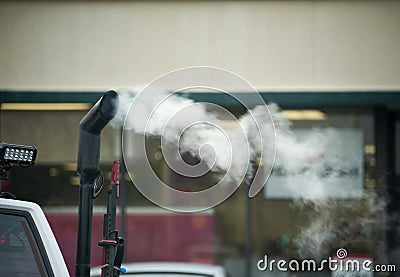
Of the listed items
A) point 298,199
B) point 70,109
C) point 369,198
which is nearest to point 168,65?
point 70,109

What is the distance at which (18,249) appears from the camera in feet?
12.8

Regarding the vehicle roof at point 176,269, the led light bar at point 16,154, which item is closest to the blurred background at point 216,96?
the vehicle roof at point 176,269

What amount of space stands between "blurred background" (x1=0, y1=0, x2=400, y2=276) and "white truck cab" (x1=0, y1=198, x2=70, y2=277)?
631 centimetres

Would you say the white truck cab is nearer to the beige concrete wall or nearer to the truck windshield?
the truck windshield

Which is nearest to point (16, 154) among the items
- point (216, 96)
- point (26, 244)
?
point (26, 244)

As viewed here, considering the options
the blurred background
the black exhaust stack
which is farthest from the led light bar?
the blurred background

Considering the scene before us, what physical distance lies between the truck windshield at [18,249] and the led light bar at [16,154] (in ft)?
0.94

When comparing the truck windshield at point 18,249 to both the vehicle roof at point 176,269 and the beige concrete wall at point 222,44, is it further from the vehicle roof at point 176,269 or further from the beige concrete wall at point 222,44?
the beige concrete wall at point 222,44

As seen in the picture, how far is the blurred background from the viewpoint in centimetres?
1025

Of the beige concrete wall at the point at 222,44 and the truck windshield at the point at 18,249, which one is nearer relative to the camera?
the truck windshield at the point at 18,249

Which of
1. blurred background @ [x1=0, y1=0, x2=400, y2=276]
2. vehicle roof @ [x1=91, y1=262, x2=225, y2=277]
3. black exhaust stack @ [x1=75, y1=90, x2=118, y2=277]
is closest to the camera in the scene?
black exhaust stack @ [x1=75, y1=90, x2=118, y2=277]

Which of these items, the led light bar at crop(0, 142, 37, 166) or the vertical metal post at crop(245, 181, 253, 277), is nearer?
the led light bar at crop(0, 142, 37, 166)

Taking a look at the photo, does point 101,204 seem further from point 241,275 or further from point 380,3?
point 380,3

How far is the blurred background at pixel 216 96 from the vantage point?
10.2 m
